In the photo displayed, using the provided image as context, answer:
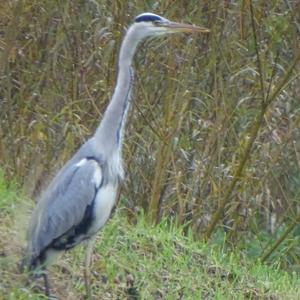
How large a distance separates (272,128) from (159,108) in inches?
33.5

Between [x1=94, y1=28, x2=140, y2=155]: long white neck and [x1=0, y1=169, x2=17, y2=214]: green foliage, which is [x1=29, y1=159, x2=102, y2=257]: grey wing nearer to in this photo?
[x1=94, y1=28, x2=140, y2=155]: long white neck

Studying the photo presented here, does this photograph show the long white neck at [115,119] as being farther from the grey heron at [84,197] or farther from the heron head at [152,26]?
the heron head at [152,26]

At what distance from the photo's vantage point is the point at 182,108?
Result: 847 centimetres

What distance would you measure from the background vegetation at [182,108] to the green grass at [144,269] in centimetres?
95

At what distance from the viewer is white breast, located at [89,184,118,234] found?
5883 millimetres

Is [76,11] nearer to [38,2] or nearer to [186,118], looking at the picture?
[38,2]

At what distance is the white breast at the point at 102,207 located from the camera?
19.3 ft

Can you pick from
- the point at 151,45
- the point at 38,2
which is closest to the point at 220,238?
the point at 151,45

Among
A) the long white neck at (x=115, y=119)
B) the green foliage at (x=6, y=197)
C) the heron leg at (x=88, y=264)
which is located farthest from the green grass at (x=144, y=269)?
the long white neck at (x=115, y=119)

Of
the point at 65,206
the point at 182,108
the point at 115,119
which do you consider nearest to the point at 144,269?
the point at 65,206

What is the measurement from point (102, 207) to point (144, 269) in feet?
2.87

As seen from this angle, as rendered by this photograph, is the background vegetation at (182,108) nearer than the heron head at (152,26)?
No

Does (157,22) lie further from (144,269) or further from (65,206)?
(144,269)

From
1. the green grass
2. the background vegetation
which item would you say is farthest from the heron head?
the background vegetation
